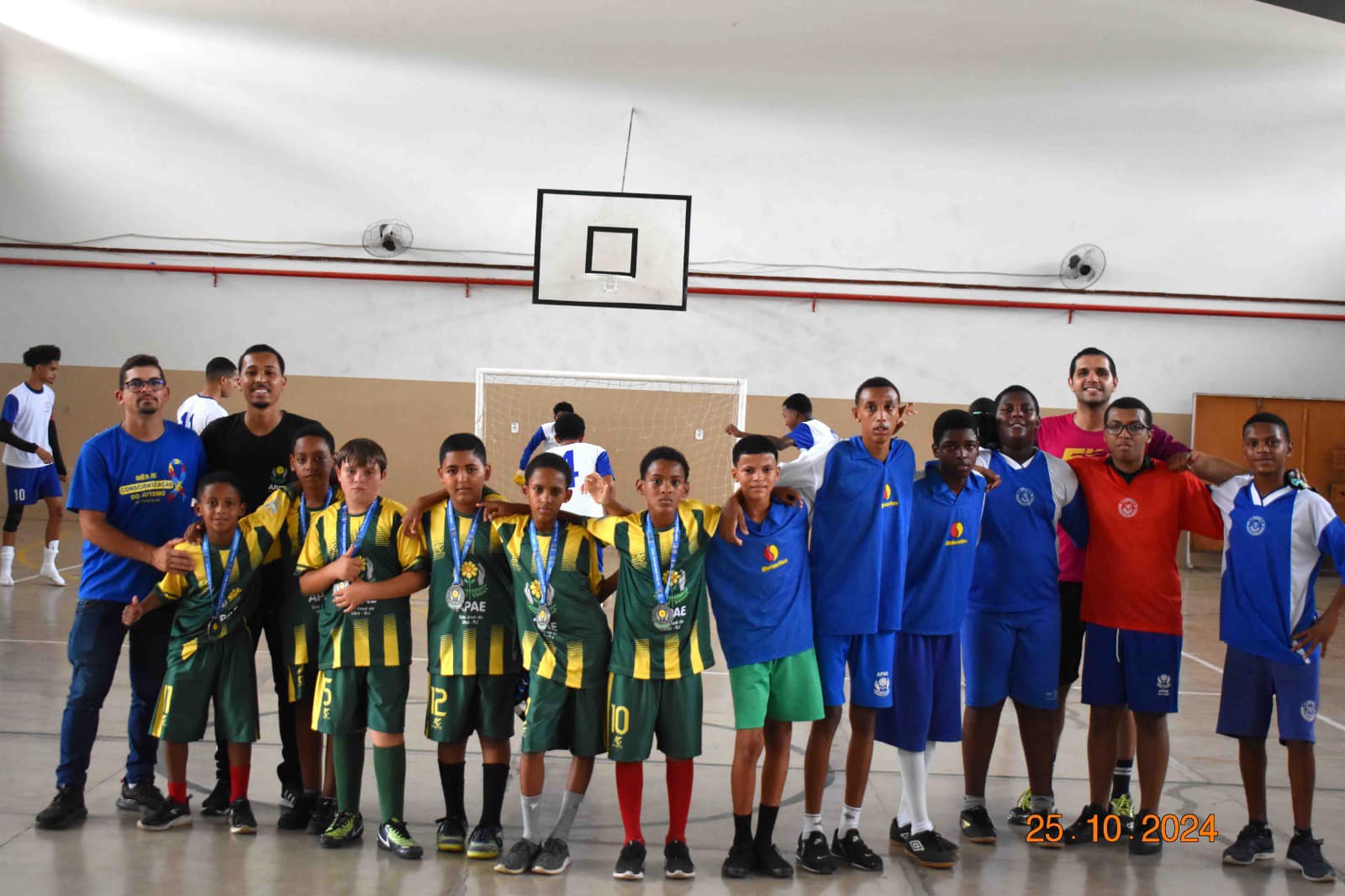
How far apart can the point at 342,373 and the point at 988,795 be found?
34.1 ft

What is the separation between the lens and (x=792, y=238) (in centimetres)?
1295

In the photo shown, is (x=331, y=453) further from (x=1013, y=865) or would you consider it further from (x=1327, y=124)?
(x=1327, y=124)

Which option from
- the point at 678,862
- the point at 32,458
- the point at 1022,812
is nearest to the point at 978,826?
the point at 1022,812

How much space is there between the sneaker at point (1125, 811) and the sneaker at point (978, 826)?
20.7 inches

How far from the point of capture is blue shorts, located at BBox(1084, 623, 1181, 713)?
397 cm

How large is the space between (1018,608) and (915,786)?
2.62ft

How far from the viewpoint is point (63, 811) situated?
3.82 metres

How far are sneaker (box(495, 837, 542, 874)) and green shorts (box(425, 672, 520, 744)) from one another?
375 millimetres

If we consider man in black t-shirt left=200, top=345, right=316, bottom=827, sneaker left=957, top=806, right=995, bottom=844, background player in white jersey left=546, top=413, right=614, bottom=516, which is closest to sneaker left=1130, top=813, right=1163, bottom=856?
sneaker left=957, top=806, right=995, bottom=844

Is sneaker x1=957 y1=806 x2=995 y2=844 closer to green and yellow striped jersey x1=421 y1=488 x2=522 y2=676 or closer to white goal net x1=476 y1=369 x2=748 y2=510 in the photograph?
green and yellow striped jersey x1=421 y1=488 x2=522 y2=676

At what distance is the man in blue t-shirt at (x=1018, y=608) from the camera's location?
407 cm

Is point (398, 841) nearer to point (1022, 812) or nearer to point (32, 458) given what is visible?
point (1022, 812)

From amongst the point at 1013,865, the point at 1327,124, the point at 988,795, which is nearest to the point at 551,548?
the point at 1013,865

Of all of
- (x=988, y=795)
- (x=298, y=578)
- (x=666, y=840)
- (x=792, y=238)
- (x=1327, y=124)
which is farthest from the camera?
(x=792, y=238)
